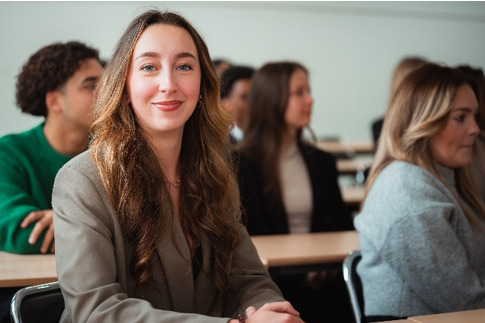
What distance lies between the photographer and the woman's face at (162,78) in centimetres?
148

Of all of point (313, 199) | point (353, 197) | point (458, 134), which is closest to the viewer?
point (458, 134)

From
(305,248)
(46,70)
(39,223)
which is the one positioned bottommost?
(305,248)

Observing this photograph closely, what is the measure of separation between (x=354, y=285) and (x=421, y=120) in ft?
2.27

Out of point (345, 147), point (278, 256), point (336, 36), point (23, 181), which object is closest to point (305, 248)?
point (278, 256)

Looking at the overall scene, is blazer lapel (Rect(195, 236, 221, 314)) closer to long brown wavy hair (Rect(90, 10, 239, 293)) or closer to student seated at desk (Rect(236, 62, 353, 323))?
long brown wavy hair (Rect(90, 10, 239, 293))

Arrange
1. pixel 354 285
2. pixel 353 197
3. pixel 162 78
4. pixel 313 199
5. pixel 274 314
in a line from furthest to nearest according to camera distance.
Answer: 1. pixel 353 197
2. pixel 313 199
3. pixel 354 285
4. pixel 162 78
5. pixel 274 314

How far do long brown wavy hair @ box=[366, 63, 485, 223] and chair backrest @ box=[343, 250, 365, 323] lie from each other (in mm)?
322

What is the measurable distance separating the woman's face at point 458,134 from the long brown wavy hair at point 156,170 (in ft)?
3.10

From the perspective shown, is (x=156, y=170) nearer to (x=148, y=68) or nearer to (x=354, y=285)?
(x=148, y=68)

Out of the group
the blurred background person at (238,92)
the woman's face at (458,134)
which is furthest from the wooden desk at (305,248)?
the blurred background person at (238,92)

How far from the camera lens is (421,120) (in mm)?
2164

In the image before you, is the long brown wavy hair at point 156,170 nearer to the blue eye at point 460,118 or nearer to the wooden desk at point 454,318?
the wooden desk at point 454,318

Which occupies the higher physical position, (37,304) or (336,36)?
(336,36)

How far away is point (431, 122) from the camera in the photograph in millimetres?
2143
